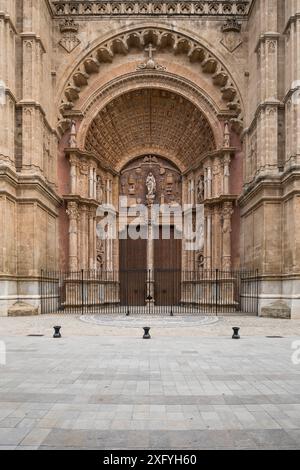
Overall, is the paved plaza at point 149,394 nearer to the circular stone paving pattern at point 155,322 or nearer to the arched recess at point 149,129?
the circular stone paving pattern at point 155,322

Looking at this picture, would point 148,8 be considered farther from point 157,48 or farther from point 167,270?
point 167,270

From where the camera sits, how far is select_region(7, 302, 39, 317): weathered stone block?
669 inches

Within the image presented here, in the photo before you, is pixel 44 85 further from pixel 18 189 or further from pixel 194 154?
pixel 194 154

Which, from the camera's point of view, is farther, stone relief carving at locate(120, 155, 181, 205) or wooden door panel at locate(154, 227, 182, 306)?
stone relief carving at locate(120, 155, 181, 205)

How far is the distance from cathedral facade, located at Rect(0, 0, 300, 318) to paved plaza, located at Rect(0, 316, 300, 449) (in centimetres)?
843

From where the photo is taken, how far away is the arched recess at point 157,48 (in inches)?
860

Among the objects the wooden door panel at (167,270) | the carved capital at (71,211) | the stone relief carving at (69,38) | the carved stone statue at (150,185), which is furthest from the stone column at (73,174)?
the wooden door panel at (167,270)

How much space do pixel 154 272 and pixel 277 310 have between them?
9353 millimetres

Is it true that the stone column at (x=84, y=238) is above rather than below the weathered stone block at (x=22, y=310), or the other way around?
above

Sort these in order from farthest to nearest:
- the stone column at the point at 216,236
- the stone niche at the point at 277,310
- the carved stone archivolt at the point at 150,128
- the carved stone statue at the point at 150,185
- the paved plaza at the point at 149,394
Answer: the carved stone statue at the point at 150,185
the carved stone archivolt at the point at 150,128
the stone column at the point at 216,236
the stone niche at the point at 277,310
the paved plaza at the point at 149,394

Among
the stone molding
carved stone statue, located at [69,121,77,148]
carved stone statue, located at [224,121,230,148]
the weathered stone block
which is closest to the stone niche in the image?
carved stone statue, located at [224,121,230,148]

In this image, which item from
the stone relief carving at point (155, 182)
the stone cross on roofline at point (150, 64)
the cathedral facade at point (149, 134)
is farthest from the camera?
the stone relief carving at point (155, 182)

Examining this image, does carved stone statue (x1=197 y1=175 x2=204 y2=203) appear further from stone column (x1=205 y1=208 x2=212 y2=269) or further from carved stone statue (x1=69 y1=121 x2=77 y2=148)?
carved stone statue (x1=69 y1=121 x2=77 y2=148)
